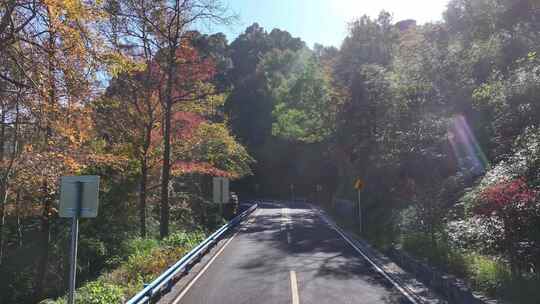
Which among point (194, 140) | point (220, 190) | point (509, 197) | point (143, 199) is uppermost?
point (194, 140)

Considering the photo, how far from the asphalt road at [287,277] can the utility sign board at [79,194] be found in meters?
3.50

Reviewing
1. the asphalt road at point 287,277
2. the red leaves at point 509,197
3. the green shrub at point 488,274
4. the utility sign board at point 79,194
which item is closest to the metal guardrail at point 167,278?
the asphalt road at point 287,277

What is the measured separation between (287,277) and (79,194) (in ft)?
Result: 21.6

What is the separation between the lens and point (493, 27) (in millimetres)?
18297

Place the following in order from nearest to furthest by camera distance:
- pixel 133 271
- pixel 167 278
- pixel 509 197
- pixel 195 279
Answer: pixel 509 197, pixel 167 278, pixel 195 279, pixel 133 271

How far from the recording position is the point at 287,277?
1251 cm

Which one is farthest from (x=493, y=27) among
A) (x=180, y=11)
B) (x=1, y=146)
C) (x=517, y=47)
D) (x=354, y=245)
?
(x=1, y=146)

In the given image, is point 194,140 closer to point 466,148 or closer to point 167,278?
point 466,148

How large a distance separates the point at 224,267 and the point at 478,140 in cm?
1598

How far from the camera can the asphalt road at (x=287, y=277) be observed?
10.3m

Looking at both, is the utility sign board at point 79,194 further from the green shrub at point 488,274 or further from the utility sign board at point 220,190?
the utility sign board at point 220,190

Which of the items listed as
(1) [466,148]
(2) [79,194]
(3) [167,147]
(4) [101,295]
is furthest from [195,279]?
(1) [466,148]

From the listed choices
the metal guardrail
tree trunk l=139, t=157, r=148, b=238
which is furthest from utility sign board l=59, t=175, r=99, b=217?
tree trunk l=139, t=157, r=148, b=238

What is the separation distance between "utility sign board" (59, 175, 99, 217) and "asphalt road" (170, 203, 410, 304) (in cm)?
350
